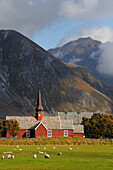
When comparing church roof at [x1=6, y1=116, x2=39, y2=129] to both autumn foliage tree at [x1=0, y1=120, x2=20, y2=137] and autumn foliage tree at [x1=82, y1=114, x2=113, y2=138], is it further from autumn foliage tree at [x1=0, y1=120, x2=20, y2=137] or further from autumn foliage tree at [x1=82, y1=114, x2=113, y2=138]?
autumn foliage tree at [x1=82, y1=114, x2=113, y2=138]

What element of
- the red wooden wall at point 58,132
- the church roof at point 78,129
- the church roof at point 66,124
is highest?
the church roof at point 66,124

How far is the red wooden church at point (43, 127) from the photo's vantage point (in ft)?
306

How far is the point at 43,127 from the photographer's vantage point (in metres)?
93.5

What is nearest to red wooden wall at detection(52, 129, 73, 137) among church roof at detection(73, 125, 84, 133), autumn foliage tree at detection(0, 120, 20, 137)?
church roof at detection(73, 125, 84, 133)

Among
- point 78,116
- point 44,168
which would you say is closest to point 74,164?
point 44,168

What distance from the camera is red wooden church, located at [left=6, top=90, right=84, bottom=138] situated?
9319 cm

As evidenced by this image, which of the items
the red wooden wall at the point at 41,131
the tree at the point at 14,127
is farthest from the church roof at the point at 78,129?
the tree at the point at 14,127

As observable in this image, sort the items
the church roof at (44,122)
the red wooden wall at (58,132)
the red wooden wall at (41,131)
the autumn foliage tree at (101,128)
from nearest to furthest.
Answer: the autumn foliage tree at (101,128) < the red wooden wall at (41,131) < the church roof at (44,122) < the red wooden wall at (58,132)

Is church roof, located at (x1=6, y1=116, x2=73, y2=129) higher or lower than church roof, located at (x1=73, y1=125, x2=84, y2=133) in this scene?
higher

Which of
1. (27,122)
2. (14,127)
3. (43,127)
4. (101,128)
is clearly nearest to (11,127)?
(14,127)

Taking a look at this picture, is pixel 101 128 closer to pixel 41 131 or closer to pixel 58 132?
pixel 58 132

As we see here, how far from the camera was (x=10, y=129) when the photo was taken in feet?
288

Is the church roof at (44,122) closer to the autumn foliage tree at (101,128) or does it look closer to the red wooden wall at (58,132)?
the red wooden wall at (58,132)

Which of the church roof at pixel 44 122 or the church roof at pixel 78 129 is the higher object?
the church roof at pixel 44 122
